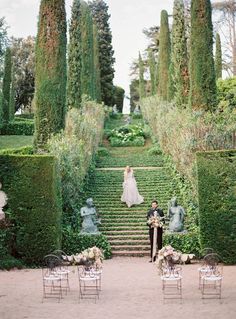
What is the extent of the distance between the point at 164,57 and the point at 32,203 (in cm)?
2672

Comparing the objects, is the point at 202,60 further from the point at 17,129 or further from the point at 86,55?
the point at 17,129

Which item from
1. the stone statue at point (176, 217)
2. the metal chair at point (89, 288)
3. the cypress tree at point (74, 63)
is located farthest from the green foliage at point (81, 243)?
the cypress tree at point (74, 63)

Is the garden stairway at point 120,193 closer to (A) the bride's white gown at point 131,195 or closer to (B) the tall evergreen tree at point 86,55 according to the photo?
(A) the bride's white gown at point 131,195

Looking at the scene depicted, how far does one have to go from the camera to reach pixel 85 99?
3547 cm

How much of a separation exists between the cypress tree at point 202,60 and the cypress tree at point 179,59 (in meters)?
5.16

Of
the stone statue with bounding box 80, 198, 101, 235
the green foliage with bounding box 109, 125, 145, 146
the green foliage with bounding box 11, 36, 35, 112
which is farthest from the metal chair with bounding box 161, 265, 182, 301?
the green foliage with bounding box 11, 36, 35, 112

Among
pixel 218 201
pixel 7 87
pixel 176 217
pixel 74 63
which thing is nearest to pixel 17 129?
pixel 7 87

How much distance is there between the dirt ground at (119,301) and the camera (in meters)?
10.1

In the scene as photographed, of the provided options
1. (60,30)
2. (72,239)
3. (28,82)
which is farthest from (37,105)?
(28,82)

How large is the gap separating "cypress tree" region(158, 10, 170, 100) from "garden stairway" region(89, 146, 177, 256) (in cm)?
855

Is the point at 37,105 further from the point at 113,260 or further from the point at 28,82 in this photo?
the point at 28,82

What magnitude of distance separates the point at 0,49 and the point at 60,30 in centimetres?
2374

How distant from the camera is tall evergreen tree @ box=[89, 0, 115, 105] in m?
59.0

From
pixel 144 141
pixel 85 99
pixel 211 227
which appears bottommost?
pixel 211 227
